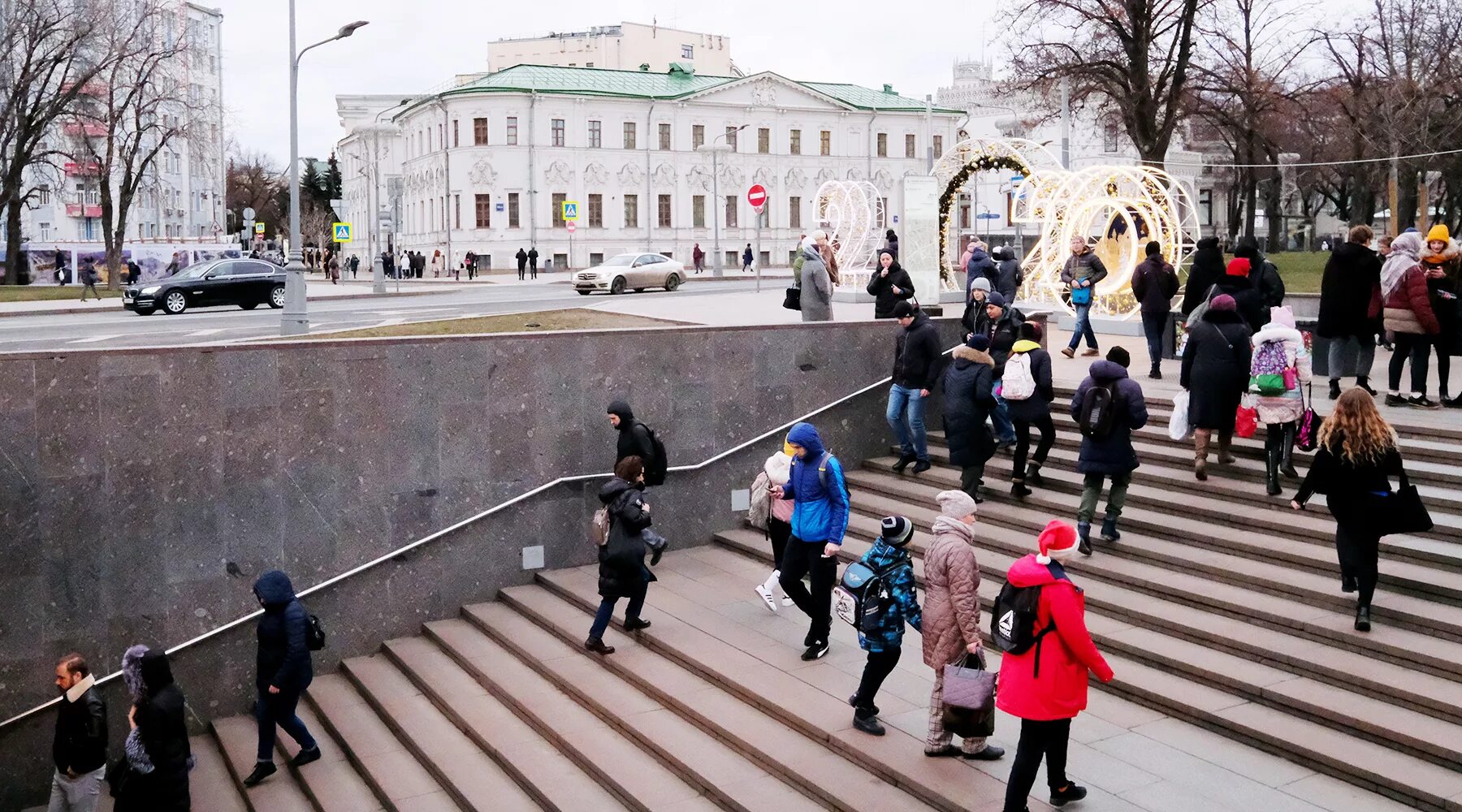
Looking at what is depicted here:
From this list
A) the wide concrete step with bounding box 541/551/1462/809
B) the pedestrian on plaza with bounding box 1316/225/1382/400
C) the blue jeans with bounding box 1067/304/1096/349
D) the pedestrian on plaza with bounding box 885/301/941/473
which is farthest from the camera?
the blue jeans with bounding box 1067/304/1096/349

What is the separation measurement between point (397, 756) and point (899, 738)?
4.06 meters

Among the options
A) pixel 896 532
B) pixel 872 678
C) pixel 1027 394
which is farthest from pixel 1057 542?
pixel 1027 394

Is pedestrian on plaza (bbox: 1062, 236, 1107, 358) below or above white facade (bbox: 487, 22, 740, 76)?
below

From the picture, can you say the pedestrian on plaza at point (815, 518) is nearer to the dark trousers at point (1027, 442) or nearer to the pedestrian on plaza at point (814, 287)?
the dark trousers at point (1027, 442)

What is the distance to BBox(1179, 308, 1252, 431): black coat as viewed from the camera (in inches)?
423

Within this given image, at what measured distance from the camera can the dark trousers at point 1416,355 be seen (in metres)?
12.2

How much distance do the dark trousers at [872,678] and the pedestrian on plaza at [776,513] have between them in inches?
62.9

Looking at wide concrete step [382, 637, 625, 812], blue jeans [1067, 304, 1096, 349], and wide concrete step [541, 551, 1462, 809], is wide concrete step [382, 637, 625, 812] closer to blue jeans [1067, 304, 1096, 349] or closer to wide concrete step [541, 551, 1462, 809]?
wide concrete step [541, 551, 1462, 809]

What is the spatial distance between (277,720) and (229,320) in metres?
18.8

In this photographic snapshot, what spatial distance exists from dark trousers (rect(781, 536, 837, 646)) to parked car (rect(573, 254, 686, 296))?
97.3ft

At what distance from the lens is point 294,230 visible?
25.9 m

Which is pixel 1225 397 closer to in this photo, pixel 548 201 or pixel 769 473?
pixel 769 473

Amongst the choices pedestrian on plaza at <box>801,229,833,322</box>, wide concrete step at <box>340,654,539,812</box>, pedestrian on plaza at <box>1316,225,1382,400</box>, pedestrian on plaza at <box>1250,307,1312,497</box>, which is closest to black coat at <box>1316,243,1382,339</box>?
pedestrian on plaza at <box>1316,225,1382,400</box>

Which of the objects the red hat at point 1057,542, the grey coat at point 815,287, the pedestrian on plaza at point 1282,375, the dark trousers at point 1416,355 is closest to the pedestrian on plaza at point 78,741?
the red hat at point 1057,542
